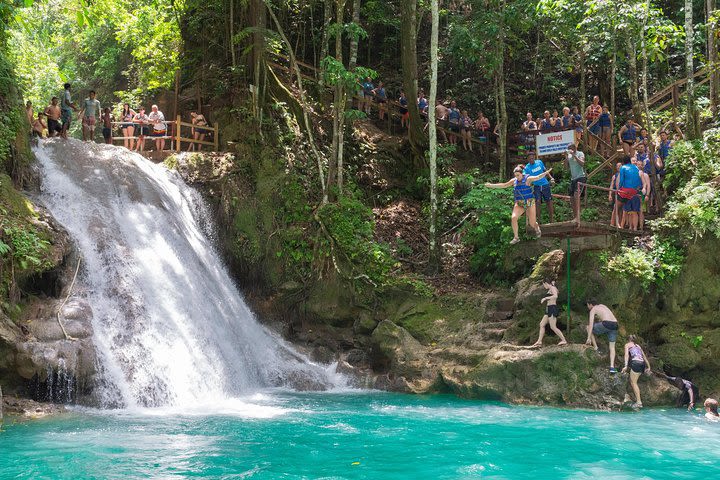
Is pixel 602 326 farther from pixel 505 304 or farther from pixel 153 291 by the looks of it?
pixel 153 291

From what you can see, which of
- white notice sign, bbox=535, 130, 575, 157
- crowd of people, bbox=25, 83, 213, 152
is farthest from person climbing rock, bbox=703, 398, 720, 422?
crowd of people, bbox=25, 83, 213, 152

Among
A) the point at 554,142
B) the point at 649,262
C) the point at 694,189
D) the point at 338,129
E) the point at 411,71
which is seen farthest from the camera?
the point at 411,71

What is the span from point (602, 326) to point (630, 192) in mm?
3030

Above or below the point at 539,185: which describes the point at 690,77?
above

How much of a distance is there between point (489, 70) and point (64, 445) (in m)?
16.1

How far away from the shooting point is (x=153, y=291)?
535 inches

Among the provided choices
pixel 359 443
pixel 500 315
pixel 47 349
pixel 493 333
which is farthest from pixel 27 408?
pixel 500 315

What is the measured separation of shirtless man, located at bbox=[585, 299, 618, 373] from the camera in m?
13.1

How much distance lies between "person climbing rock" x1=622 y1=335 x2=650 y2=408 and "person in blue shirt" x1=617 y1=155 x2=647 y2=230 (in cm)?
305

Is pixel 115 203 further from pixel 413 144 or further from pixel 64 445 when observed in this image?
pixel 413 144

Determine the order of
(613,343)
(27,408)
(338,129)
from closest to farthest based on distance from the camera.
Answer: (27,408)
(613,343)
(338,129)

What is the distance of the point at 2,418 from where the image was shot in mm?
10219

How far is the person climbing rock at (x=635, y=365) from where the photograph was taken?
1270 cm

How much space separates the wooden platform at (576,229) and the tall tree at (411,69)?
24.8ft
